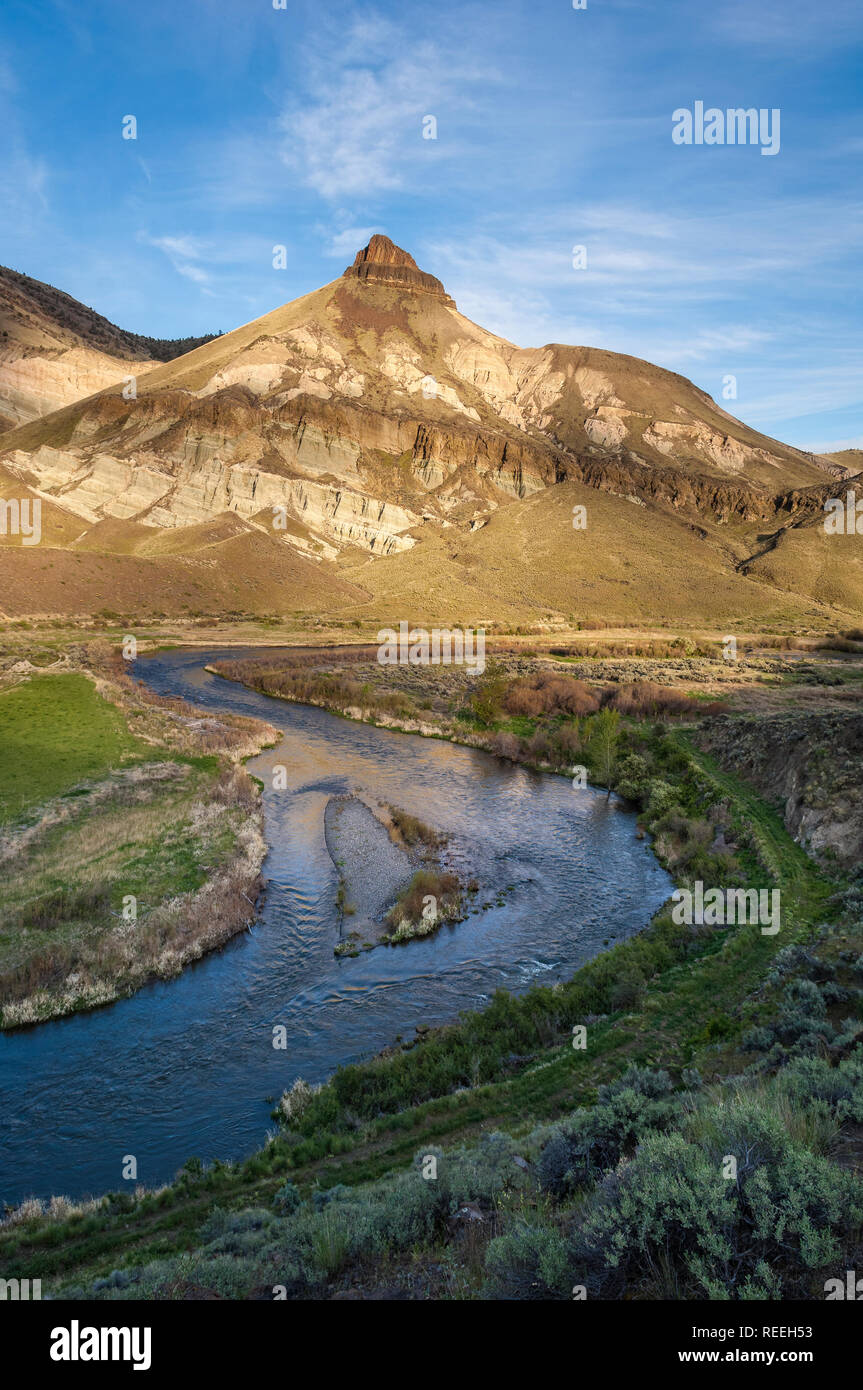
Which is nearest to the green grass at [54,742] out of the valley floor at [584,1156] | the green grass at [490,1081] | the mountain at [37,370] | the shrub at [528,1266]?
the green grass at [490,1081]

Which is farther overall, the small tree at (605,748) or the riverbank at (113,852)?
the small tree at (605,748)

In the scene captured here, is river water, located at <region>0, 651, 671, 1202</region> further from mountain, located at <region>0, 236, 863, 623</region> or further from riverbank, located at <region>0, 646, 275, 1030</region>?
mountain, located at <region>0, 236, 863, 623</region>

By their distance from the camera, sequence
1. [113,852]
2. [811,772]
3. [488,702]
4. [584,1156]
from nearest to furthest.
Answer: [584,1156]
[113,852]
[811,772]
[488,702]

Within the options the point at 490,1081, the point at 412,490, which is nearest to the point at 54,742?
the point at 490,1081

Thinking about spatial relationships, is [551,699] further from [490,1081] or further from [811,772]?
[490,1081]

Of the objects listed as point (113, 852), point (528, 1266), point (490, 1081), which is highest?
point (113, 852)

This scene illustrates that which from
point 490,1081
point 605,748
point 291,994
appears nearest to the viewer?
point 490,1081

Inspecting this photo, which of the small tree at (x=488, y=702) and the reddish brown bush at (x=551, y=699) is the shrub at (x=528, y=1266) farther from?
the reddish brown bush at (x=551, y=699)

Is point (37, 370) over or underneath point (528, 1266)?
over

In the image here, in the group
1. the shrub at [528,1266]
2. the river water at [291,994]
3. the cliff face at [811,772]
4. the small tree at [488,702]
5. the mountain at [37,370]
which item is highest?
the mountain at [37,370]
